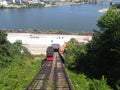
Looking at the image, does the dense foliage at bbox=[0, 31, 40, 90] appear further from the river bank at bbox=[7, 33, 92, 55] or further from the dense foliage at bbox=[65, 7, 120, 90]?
the river bank at bbox=[7, 33, 92, 55]

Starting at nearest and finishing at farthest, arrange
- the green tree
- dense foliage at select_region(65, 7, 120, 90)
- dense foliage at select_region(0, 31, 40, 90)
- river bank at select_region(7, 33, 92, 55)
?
dense foliage at select_region(65, 7, 120, 90) < the green tree < dense foliage at select_region(0, 31, 40, 90) < river bank at select_region(7, 33, 92, 55)

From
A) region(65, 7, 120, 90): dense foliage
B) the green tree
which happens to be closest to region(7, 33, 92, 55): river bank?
region(65, 7, 120, 90): dense foliage

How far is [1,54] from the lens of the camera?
30.1 metres

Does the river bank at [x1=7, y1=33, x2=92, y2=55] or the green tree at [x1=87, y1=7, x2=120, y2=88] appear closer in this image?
the green tree at [x1=87, y1=7, x2=120, y2=88]

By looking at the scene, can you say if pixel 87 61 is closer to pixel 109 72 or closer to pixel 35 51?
pixel 109 72

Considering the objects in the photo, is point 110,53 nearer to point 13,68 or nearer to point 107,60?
point 107,60

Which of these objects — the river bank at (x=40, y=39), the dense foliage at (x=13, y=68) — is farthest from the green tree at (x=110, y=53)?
the river bank at (x=40, y=39)

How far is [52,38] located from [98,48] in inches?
1573

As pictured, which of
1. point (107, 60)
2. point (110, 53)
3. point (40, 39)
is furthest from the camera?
point (40, 39)

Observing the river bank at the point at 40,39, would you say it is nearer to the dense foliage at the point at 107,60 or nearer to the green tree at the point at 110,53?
the dense foliage at the point at 107,60

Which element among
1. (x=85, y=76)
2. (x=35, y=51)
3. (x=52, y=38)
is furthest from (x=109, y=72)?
(x=52, y=38)

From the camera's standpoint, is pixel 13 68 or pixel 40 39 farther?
pixel 40 39

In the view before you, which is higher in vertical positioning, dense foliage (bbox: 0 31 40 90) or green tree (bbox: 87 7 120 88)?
green tree (bbox: 87 7 120 88)

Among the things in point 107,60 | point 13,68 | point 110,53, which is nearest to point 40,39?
point 13,68
